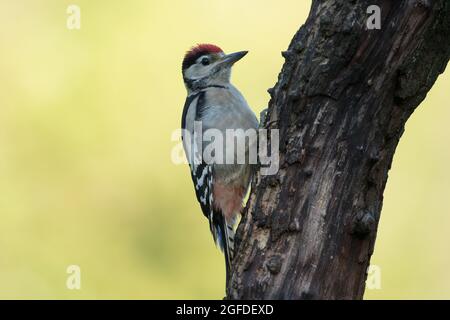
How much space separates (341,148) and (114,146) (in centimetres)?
409

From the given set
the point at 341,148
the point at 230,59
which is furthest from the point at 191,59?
the point at 341,148

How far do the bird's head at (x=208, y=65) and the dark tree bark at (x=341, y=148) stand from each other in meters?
2.21

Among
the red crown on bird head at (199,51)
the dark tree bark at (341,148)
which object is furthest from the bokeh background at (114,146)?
the dark tree bark at (341,148)

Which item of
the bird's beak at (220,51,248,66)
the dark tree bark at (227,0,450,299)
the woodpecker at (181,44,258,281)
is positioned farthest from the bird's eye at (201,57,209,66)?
the dark tree bark at (227,0,450,299)

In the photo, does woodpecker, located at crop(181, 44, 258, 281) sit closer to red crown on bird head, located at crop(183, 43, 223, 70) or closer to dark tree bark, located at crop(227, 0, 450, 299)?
red crown on bird head, located at crop(183, 43, 223, 70)

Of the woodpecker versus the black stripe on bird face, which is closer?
the woodpecker

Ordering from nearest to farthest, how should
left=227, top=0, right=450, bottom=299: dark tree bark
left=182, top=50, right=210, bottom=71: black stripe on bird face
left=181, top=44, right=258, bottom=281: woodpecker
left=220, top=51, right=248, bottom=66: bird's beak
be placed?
left=227, top=0, right=450, bottom=299: dark tree bark, left=181, top=44, right=258, bottom=281: woodpecker, left=220, top=51, right=248, bottom=66: bird's beak, left=182, top=50, right=210, bottom=71: black stripe on bird face

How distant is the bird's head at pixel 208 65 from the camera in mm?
5492

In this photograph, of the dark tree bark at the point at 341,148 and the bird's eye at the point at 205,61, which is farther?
the bird's eye at the point at 205,61

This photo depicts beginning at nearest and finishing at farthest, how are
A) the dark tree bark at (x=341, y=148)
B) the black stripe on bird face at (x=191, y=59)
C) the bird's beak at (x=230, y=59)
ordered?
the dark tree bark at (x=341, y=148), the bird's beak at (x=230, y=59), the black stripe on bird face at (x=191, y=59)

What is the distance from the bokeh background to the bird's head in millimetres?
989

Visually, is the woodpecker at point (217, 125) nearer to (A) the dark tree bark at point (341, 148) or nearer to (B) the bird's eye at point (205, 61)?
(B) the bird's eye at point (205, 61)

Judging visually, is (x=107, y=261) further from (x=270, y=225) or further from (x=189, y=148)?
(x=270, y=225)

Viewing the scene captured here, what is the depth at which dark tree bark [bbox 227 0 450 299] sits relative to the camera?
3.12 meters
